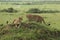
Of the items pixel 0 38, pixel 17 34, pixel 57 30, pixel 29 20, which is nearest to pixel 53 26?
pixel 57 30

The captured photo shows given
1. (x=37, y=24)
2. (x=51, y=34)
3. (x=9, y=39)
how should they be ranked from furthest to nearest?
(x=37, y=24)
(x=51, y=34)
(x=9, y=39)

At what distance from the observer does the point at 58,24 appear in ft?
26.8

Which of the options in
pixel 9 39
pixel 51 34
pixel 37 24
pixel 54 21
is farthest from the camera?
pixel 54 21

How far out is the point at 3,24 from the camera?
791 centimetres

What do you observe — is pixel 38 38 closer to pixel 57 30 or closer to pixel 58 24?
pixel 57 30

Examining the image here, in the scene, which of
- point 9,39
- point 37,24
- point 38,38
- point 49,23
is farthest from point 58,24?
point 9,39

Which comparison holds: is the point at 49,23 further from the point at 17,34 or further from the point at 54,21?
the point at 17,34

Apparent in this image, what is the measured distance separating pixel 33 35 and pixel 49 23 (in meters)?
1.60

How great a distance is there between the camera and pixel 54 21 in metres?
8.62

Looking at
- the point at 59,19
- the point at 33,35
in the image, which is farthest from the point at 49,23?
the point at 33,35

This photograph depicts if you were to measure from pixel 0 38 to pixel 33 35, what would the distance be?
966mm

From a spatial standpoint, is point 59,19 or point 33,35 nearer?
point 33,35

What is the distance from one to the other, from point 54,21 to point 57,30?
3.78 feet

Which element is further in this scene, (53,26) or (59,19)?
(59,19)
